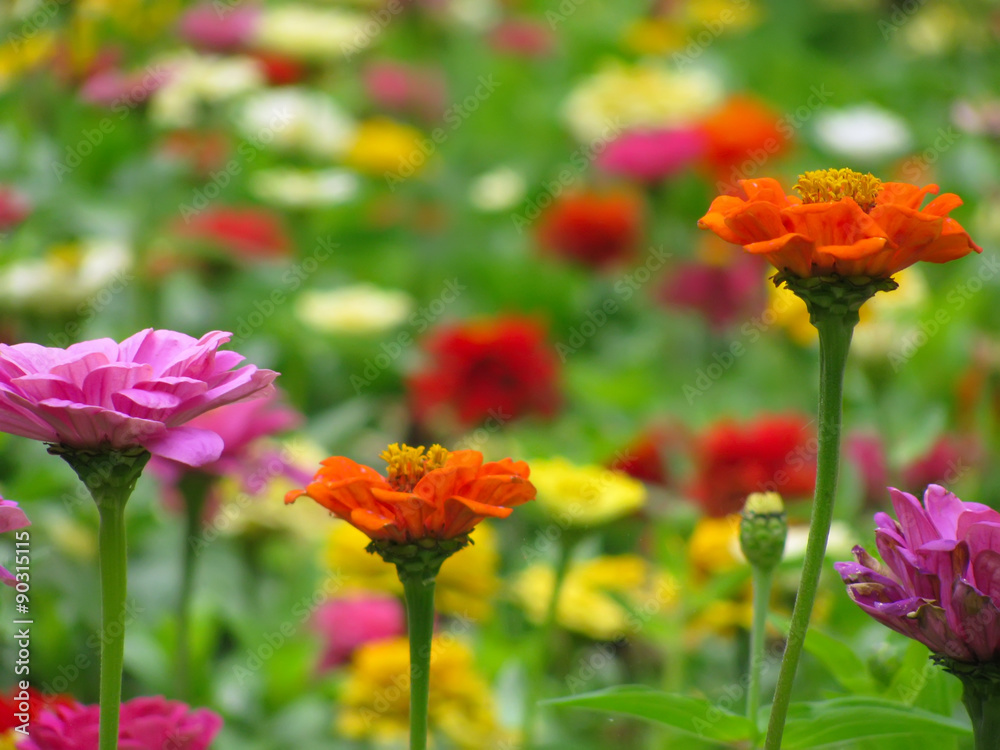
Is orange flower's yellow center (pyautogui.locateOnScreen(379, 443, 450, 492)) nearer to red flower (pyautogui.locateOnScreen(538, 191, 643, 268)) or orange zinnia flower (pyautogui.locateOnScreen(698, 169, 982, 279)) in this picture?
orange zinnia flower (pyautogui.locateOnScreen(698, 169, 982, 279))

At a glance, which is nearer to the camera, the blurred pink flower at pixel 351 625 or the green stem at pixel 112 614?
the green stem at pixel 112 614

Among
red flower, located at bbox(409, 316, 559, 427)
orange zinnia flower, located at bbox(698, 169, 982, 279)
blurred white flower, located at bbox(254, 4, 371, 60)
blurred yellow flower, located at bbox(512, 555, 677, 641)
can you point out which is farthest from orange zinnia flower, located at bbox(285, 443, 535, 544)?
blurred white flower, located at bbox(254, 4, 371, 60)

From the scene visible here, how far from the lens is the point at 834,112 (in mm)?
2238

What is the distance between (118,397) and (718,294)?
1330 mm

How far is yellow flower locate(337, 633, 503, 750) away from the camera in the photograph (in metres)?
0.84

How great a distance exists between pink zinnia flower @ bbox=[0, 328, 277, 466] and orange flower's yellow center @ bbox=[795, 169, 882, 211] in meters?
0.21

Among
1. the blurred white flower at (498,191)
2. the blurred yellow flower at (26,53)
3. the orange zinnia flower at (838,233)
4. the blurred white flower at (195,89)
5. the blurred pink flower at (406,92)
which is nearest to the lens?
the orange zinnia flower at (838,233)

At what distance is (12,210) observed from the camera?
1.35 meters

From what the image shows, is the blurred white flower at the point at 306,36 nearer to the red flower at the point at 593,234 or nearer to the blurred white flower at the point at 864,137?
the red flower at the point at 593,234

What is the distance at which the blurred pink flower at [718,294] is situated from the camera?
1.65m

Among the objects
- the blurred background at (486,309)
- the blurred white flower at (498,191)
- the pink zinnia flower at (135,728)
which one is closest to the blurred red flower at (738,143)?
the blurred background at (486,309)

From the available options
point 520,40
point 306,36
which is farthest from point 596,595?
point 520,40

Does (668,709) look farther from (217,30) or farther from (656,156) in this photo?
(217,30)

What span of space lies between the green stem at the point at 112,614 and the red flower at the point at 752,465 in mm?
677
